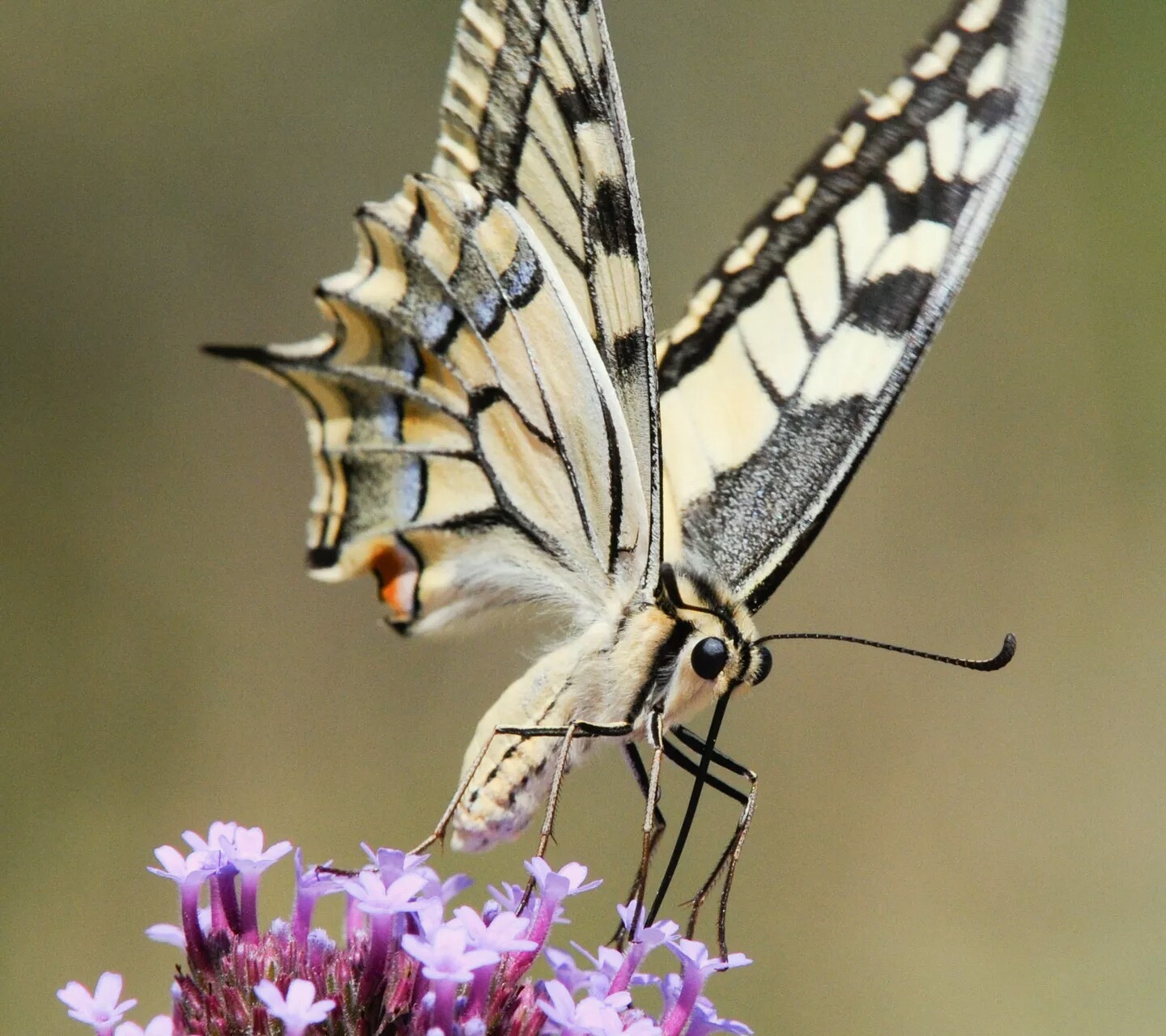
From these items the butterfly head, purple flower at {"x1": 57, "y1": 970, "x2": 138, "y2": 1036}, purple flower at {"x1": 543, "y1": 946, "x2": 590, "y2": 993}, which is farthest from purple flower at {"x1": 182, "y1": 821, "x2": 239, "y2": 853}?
the butterfly head

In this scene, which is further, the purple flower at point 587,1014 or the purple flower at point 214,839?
the purple flower at point 214,839

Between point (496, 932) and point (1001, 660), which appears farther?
point (1001, 660)

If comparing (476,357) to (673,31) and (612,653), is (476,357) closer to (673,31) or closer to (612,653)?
(612,653)

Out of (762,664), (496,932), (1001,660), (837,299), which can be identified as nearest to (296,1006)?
(496,932)

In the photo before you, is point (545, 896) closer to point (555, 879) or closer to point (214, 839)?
point (555, 879)

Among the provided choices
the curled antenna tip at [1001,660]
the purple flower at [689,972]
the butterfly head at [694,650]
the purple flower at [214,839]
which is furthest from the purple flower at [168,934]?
the curled antenna tip at [1001,660]

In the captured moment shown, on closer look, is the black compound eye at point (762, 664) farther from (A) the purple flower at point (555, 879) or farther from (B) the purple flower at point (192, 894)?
(B) the purple flower at point (192, 894)
